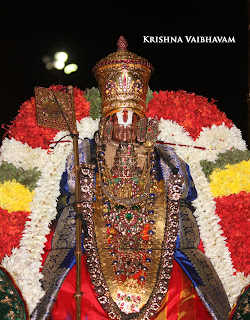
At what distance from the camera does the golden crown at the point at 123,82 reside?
5.86 metres

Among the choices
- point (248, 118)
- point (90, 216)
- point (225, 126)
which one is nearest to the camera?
point (90, 216)

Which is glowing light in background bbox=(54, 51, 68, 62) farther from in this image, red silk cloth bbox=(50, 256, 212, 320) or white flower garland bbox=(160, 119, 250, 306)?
red silk cloth bbox=(50, 256, 212, 320)

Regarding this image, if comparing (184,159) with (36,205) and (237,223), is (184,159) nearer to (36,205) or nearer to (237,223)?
(237,223)

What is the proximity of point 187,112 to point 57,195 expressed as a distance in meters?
1.78

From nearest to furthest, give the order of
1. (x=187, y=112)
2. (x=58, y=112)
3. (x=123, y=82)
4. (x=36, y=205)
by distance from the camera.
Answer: (x=36, y=205) < (x=58, y=112) < (x=123, y=82) < (x=187, y=112)

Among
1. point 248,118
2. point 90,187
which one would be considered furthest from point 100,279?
point 248,118

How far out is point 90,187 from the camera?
550cm

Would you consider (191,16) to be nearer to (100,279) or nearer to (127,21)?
(127,21)

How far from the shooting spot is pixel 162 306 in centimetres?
490

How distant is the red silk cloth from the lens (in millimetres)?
4812

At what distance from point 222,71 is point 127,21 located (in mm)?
1313

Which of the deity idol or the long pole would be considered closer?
the long pole

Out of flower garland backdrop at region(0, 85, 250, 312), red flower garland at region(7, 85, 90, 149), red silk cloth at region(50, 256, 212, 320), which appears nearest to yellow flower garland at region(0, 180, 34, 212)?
flower garland backdrop at region(0, 85, 250, 312)

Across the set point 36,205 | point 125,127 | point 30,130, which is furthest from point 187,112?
point 36,205
